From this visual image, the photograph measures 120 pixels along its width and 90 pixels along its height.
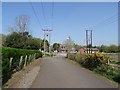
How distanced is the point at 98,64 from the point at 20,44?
62.4m

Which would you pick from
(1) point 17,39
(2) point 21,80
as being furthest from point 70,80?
(1) point 17,39

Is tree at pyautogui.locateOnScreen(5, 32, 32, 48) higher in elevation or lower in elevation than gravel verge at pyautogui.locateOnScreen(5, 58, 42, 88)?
higher

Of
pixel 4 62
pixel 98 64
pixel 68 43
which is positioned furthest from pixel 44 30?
pixel 4 62

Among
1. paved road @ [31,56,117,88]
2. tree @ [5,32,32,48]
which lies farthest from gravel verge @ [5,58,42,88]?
tree @ [5,32,32,48]

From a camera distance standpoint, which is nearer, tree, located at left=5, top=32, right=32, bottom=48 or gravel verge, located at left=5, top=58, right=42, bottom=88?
gravel verge, located at left=5, top=58, right=42, bottom=88

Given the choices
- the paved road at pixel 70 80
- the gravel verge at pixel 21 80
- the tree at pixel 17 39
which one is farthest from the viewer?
the tree at pixel 17 39

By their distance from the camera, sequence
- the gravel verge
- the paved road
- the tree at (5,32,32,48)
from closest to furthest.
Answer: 1. the gravel verge
2. the paved road
3. the tree at (5,32,32,48)

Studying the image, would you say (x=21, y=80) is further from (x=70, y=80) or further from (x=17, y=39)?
(x=17, y=39)

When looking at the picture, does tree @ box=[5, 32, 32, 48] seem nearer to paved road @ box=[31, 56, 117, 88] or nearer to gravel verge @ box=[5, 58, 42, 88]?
paved road @ box=[31, 56, 117, 88]

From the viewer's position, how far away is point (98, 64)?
1027 inches

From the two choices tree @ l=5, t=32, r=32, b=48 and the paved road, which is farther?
tree @ l=5, t=32, r=32, b=48

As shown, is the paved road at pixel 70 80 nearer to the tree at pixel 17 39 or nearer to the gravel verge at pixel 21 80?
the gravel verge at pixel 21 80

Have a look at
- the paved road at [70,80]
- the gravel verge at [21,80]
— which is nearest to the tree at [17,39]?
the paved road at [70,80]

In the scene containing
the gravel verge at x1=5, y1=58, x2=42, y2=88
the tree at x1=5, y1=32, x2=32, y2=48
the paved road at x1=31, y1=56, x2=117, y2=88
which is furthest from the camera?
the tree at x1=5, y1=32, x2=32, y2=48
